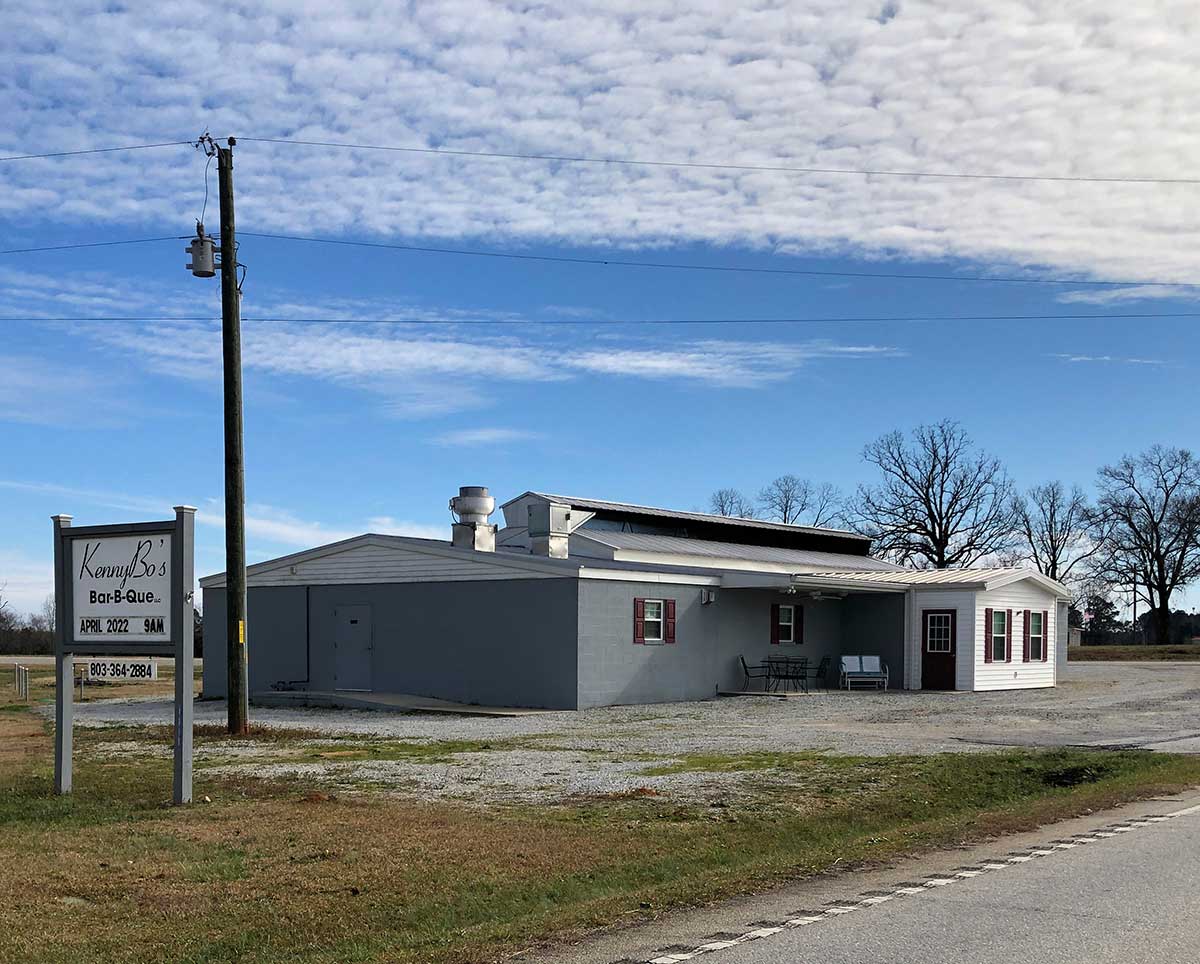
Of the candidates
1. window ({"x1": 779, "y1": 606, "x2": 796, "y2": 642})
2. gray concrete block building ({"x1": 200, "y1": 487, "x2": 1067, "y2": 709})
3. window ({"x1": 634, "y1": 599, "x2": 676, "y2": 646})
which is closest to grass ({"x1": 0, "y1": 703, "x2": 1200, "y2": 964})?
gray concrete block building ({"x1": 200, "y1": 487, "x2": 1067, "y2": 709})

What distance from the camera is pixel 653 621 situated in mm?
27938

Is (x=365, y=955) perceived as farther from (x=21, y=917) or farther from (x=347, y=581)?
(x=347, y=581)

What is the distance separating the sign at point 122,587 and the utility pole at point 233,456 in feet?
20.5

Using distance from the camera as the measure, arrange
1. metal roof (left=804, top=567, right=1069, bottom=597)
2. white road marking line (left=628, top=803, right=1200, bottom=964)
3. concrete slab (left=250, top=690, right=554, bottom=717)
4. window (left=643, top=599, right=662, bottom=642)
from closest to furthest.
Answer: white road marking line (left=628, top=803, right=1200, bottom=964)
concrete slab (left=250, top=690, right=554, bottom=717)
window (left=643, top=599, right=662, bottom=642)
metal roof (left=804, top=567, right=1069, bottom=597)

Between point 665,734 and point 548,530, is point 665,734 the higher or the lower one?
the lower one

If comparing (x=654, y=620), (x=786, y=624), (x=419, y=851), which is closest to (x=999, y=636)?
(x=786, y=624)

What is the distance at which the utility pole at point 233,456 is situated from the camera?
1853cm

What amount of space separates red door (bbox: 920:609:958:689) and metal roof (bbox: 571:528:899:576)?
273 cm

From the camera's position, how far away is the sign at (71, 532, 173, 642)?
38.6 ft

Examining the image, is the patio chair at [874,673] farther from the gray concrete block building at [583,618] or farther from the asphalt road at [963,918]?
the asphalt road at [963,918]

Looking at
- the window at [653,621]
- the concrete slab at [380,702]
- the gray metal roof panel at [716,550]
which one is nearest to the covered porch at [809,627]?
the window at [653,621]

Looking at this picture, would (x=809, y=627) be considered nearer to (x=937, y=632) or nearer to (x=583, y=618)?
(x=937, y=632)

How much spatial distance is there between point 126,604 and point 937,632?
2465 cm

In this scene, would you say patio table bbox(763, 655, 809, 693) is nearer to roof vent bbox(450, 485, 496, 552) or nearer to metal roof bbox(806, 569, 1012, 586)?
metal roof bbox(806, 569, 1012, 586)
